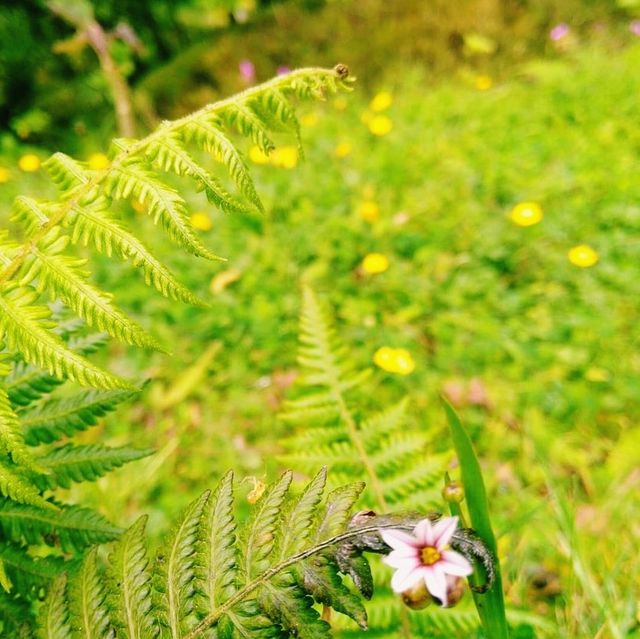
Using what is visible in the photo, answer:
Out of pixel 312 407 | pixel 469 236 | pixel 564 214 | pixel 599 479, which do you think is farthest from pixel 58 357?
pixel 564 214

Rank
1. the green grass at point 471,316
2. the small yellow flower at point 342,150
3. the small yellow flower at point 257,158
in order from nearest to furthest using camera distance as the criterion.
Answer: the green grass at point 471,316, the small yellow flower at point 257,158, the small yellow flower at point 342,150

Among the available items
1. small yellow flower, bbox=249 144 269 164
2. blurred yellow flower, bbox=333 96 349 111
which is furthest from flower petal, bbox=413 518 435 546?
blurred yellow flower, bbox=333 96 349 111

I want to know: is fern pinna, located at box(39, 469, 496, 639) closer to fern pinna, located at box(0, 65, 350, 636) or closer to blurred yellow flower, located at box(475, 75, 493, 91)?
fern pinna, located at box(0, 65, 350, 636)

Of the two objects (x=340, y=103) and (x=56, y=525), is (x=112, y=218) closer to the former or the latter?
(x=56, y=525)

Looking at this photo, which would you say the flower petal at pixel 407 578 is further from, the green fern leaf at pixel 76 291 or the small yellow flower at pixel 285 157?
the small yellow flower at pixel 285 157

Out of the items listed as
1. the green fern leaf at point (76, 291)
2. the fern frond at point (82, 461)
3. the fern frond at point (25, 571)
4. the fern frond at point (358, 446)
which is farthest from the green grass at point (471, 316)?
the green fern leaf at point (76, 291)

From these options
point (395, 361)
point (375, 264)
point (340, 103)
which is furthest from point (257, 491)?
point (340, 103)

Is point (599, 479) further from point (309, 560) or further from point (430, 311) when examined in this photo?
point (309, 560)
